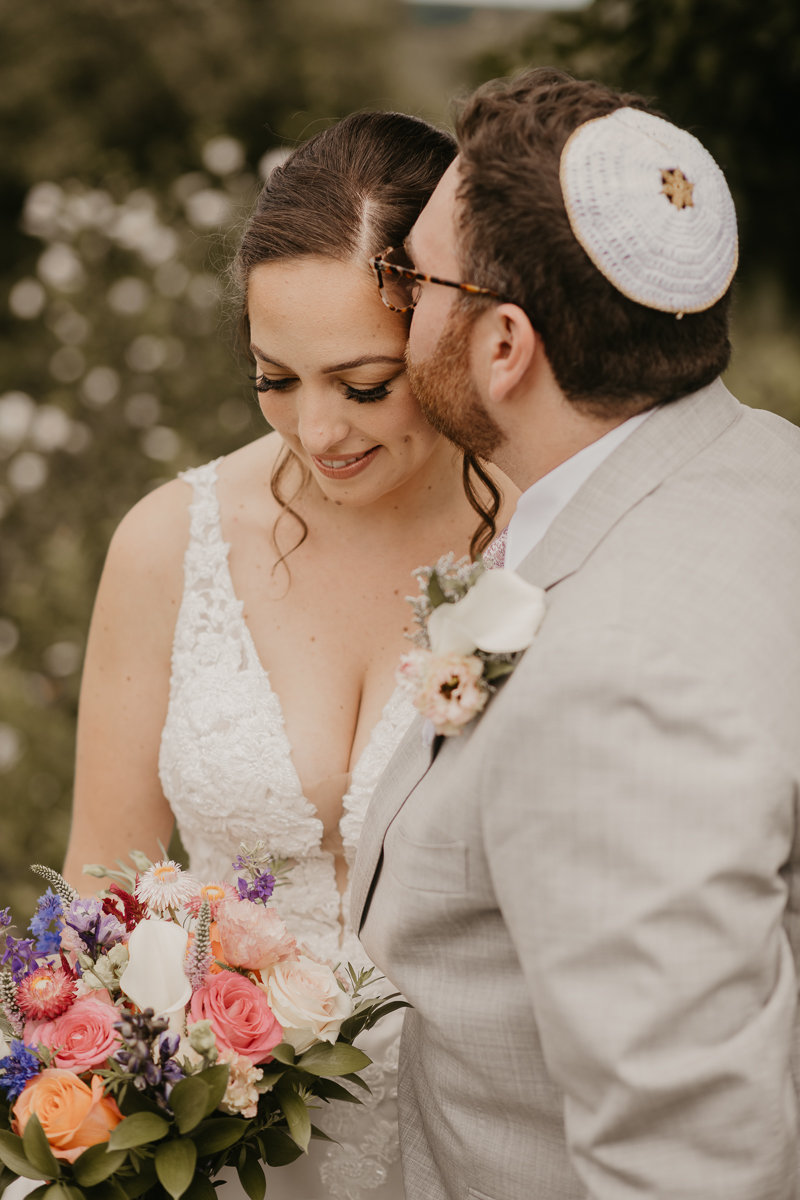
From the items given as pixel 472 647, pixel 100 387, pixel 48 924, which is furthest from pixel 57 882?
pixel 100 387

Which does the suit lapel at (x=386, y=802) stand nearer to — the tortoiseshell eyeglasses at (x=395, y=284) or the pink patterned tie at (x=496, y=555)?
the pink patterned tie at (x=496, y=555)

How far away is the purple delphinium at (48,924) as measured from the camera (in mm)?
1555

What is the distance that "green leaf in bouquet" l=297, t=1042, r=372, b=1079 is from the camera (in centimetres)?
161

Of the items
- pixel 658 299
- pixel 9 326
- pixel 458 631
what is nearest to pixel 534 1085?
pixel 458 631

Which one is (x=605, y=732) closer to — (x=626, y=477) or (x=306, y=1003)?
(x=626, y=477)

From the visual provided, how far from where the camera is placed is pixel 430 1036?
5.47 feet

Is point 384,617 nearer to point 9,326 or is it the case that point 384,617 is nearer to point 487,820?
point 487,820

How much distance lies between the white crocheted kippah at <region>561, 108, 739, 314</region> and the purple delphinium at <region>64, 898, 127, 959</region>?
1.26 m

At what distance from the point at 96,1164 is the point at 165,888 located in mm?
418

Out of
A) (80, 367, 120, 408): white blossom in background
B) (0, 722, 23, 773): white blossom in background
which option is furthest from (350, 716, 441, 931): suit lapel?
(80, 367, 120, 408): white blossom in background

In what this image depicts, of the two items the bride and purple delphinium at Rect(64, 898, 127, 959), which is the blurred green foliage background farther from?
purple delphinium at Rect(64, 898, 127, 959)

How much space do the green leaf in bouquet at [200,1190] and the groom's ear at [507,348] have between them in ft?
4.17

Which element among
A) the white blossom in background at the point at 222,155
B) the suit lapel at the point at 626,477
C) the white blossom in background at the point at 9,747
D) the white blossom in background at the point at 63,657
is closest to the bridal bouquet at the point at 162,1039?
the suit lapel at the point at 626,477

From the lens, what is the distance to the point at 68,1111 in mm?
1431
